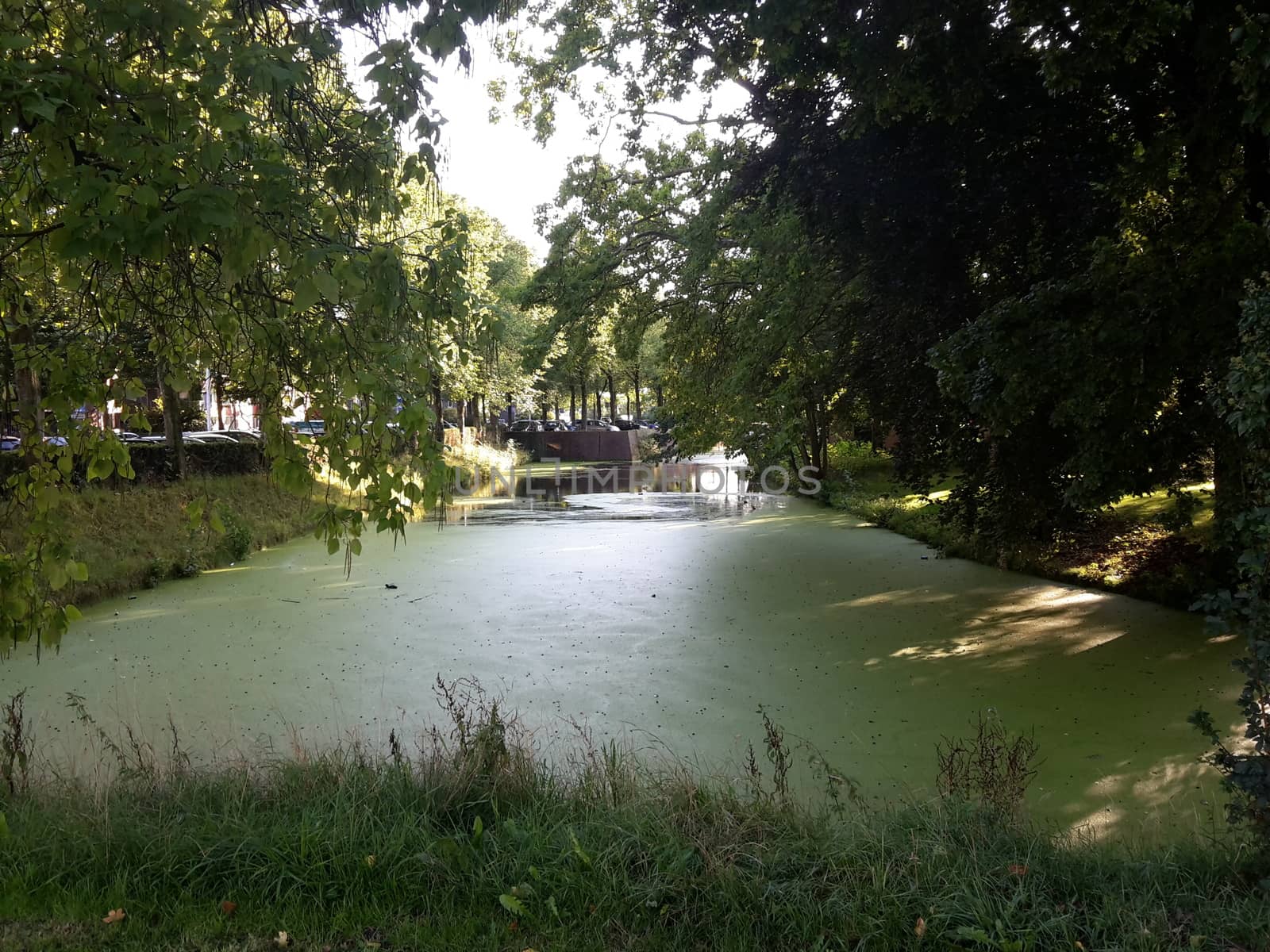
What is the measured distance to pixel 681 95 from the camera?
26.2 feet

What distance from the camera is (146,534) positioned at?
29.3 ft

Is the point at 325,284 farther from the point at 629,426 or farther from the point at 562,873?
the point at 629,426

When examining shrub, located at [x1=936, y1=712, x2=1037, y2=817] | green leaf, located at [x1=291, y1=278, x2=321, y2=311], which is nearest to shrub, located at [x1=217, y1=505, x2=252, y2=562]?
shrub, located at [x1=936, y1=712, x2=1037, y2=817]

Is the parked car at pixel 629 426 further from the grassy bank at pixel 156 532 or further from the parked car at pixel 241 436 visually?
the grassy bank at pixel 156 532

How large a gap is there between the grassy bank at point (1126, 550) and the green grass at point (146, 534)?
687 cm

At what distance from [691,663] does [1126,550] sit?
517 centimetres

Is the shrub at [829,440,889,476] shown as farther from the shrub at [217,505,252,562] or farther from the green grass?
the shrub at [217,505,252,562]

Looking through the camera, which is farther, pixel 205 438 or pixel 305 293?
pixel 205 438

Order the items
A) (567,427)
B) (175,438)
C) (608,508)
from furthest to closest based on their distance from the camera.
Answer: (567,427), (608,508), (175,438)

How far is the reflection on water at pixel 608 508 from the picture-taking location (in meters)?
14.0

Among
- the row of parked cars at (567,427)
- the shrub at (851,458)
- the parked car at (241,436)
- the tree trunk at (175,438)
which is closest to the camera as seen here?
the tree trunk at (175,438)

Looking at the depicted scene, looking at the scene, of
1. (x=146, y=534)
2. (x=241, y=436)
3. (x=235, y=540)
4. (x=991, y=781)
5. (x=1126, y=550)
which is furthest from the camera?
(x=241, y=436)

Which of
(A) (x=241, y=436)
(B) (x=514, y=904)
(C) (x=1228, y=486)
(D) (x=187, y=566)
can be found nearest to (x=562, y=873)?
(B) (x=514, y=904)

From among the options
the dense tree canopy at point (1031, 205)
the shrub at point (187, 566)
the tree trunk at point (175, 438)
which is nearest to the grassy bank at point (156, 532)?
the shrub at point (187, 566)
